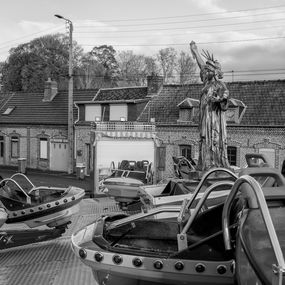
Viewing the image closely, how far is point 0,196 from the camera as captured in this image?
8.40 metres

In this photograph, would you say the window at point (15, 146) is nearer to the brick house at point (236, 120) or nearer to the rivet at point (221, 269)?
the brick house at point (236, 120)

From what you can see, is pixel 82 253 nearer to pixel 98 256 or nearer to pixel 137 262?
pixel 98 256

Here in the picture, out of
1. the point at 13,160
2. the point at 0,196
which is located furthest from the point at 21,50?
the point at 0,196

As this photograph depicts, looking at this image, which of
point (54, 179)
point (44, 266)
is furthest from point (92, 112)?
point (44, 266)

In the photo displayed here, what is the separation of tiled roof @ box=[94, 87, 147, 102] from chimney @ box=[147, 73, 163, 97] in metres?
0.53

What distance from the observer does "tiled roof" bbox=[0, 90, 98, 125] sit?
32.8 metres

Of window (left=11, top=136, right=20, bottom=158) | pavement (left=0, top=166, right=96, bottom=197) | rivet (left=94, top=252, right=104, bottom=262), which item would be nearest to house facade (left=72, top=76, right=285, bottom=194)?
pavement (left=0, top=166, right=96, bottom=197)

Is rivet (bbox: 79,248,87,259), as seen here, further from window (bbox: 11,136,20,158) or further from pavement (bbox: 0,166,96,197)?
window (bbox: 11,136,20,158)

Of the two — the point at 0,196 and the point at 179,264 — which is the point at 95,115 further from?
the point at 179,264

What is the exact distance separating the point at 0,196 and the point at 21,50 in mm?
49063

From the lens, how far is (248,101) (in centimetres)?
2484

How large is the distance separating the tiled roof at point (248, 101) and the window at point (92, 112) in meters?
3.53

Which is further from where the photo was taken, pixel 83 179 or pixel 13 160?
pixel 13 160

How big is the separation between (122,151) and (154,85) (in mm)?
9631
